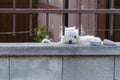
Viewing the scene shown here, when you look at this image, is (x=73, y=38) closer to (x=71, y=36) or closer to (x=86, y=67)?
(x=71, y=36)

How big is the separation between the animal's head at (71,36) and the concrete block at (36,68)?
260mm

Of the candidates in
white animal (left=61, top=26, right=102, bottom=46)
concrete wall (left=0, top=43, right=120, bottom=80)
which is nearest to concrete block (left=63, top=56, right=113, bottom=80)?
concrete wall (left=0, top=43, right=120, bottom=80)

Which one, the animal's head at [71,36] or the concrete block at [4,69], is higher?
the animal's head at [71,36]

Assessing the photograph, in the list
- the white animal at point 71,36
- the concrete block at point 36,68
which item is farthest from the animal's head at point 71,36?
the concrete block at point 36,68

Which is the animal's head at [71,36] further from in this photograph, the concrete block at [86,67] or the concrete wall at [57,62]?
the concrete block at [86,67]

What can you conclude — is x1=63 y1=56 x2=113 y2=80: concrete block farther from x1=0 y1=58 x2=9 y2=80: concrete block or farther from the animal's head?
x1=0 y1=58 x2=9 y2=80: concrete block

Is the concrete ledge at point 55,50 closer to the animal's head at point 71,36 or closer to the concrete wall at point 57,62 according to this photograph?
the concrete wall at point 57,62

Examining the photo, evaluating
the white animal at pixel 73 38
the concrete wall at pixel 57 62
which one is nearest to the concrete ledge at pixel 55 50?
the concrete wall at pixel 57 62

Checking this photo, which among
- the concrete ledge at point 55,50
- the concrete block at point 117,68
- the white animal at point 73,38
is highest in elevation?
the white animal at point 73,38

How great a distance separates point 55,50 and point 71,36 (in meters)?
0.27

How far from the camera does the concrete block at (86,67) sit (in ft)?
13.6

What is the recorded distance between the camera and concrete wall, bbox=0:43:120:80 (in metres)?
4.06

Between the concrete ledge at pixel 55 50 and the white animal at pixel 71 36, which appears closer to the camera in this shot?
the concrete ledge at pixel 55 50

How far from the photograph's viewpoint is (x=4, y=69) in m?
→ 4.09
